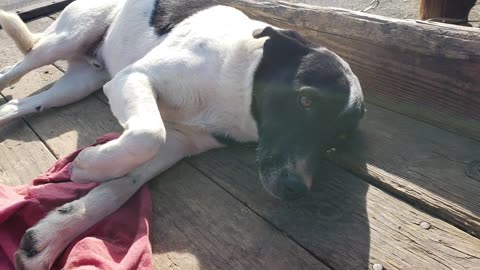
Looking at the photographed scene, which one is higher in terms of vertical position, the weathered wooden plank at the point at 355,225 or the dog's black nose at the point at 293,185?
the dog's black nose at the point at 293,185

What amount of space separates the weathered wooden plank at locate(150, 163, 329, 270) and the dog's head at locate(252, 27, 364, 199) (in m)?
0.19

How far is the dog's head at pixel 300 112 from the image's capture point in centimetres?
189

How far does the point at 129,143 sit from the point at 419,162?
138 centimetres

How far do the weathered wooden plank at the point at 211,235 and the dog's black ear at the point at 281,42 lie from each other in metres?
0.76

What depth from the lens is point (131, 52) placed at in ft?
9.33

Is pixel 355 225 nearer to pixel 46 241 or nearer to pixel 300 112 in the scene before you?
pixel 300 112

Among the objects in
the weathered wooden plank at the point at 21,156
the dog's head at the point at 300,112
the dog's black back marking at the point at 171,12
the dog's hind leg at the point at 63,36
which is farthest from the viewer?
the dog's hind leg at the point at 63,36

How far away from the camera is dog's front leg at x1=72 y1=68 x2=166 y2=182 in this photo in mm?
1938

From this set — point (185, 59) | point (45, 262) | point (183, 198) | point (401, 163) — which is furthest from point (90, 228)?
point (401, 163)

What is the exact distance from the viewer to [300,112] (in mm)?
2002

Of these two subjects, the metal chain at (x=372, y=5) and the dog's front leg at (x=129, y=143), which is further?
the metal chain at (x=372, y=5)

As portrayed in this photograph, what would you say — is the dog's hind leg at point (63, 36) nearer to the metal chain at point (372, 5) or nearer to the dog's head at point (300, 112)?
the dog's head at point (300, 112)

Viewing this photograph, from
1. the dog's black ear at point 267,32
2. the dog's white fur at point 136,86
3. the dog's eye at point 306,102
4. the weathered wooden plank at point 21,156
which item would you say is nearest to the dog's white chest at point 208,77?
the dog's white fur at point 136,86

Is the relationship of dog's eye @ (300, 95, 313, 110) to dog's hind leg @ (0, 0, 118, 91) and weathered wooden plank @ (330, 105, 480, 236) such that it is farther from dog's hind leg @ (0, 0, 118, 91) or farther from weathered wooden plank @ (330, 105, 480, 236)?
dog's hind leg @ (0, 0, 118, 91)
